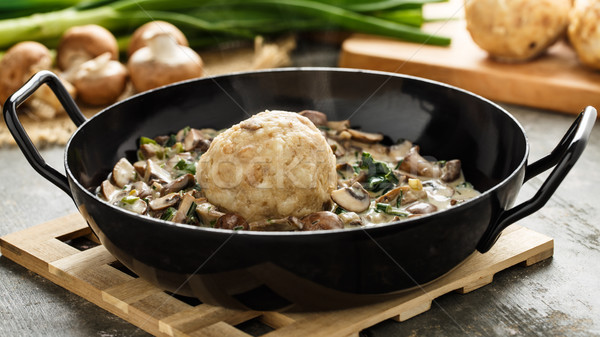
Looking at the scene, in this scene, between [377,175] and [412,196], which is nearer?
[412,196]

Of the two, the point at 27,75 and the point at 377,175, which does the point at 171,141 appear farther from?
the point at 27,75

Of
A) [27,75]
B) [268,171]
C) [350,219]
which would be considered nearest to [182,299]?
[268,171]

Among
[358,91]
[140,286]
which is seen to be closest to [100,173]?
[140,286]

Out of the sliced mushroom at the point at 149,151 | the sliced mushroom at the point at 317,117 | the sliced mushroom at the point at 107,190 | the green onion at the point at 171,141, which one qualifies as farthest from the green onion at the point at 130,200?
the sliced mushroom at the point at 317,117

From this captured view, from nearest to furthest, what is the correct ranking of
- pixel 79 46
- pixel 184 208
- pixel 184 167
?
pixel 184 208 < pixel 184 167 < pixel 79 46

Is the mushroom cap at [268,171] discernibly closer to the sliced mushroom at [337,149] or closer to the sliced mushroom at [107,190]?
the sliced mushroom at [107,190]

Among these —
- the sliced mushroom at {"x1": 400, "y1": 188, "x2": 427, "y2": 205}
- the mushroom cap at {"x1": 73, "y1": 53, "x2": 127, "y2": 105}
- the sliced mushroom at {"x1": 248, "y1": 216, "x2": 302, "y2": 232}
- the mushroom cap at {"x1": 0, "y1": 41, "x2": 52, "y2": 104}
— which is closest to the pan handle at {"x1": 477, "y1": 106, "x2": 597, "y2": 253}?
the sliced mushroom at {"x1": 400, "y1": 188, "x2": 427, "y2": 205}

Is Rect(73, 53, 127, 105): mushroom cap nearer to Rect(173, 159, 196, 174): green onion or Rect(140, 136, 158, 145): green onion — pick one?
Rect(140, 136, 158, 145): green onion
